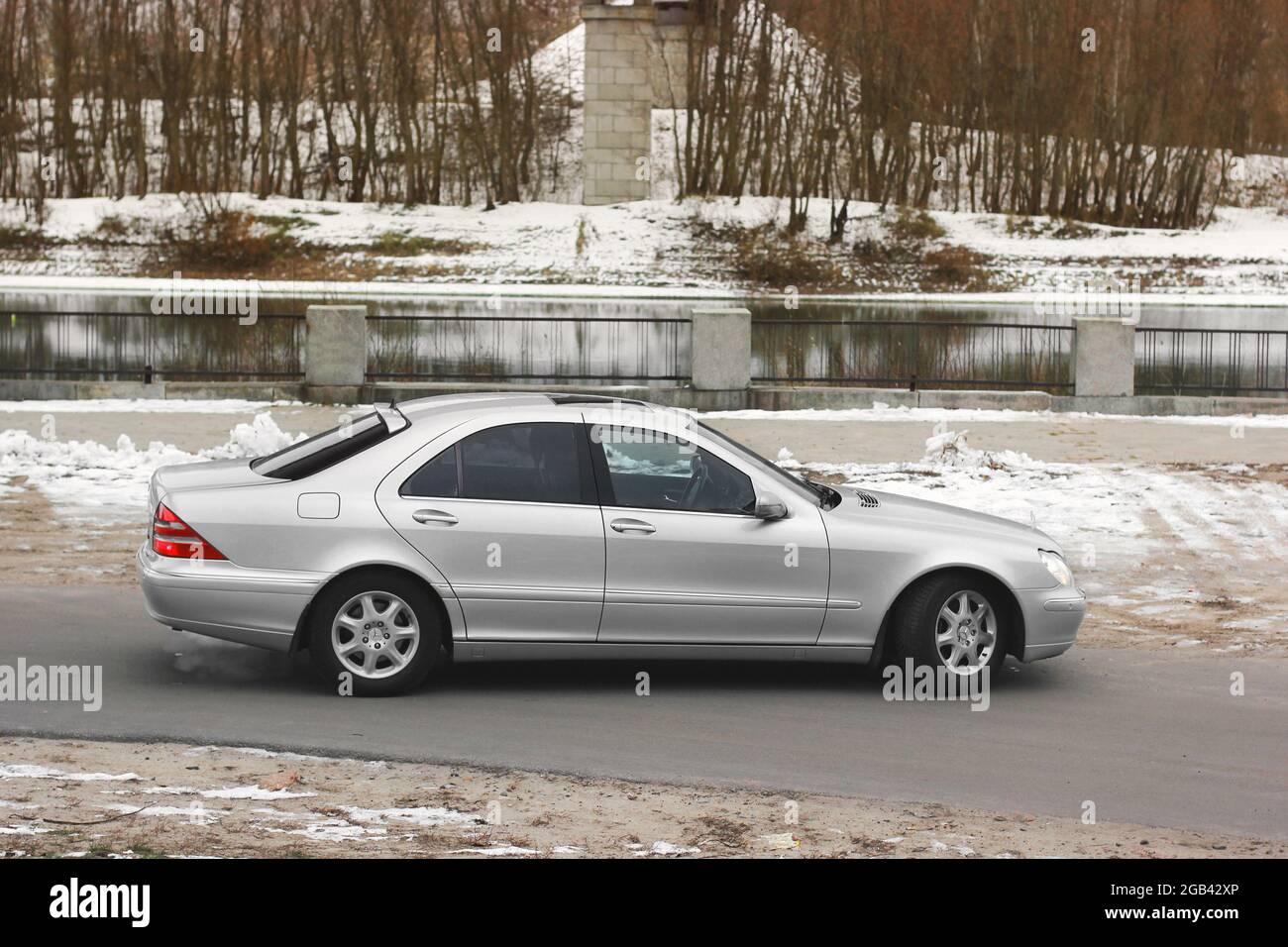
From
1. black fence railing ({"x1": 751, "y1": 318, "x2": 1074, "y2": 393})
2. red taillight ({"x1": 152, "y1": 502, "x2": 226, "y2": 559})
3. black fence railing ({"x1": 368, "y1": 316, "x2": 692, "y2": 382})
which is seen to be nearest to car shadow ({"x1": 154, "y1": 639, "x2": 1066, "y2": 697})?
red taillight ({"x1": 152, "y1": 502, "x2": 226, "y2": 559})

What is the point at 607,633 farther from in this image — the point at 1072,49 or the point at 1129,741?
the point at 1072,49

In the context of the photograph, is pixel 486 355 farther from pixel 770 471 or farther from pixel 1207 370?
pixel 770 471

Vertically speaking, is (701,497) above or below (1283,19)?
below

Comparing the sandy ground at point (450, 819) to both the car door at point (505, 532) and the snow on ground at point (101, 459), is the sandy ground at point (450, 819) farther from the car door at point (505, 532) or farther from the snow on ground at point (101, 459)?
the snow on ground at point (101, 459)

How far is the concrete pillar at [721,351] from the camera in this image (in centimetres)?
2242

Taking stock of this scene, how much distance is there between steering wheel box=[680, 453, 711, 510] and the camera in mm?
8539

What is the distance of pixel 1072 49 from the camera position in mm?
65500

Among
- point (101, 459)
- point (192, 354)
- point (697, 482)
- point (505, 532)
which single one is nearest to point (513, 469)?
point (505, 532)

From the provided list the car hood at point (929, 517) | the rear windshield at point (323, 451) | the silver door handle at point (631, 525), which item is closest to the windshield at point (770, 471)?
the car hood at point (929, 517)

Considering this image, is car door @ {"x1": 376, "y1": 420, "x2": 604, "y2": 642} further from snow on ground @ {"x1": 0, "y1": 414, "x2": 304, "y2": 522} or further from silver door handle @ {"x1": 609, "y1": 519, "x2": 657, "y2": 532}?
snow on ground @ {"x1": 0, "y1": 414, "x2": 304, "y2": 522}

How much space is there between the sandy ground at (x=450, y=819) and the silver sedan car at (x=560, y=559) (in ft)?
3.78

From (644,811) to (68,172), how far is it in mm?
66317

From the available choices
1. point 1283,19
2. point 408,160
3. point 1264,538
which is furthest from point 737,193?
point 1264,538

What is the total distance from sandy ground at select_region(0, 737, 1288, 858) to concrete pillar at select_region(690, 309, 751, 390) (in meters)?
15.7
